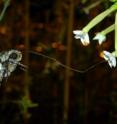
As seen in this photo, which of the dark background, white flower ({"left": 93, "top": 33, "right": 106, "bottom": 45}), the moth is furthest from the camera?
the dark background

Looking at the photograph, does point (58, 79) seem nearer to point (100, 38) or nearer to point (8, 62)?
point (8, 62)

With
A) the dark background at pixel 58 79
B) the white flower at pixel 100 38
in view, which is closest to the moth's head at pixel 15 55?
the white flower at pixel 100 38

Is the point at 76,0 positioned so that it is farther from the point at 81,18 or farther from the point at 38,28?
the point at 38,28

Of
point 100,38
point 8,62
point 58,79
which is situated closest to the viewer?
point 100,38

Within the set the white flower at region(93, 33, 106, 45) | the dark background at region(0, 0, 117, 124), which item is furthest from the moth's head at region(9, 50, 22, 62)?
the dark background at region(0, 0, 117, 124)

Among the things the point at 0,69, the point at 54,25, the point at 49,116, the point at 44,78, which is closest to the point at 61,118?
the point at 49,116

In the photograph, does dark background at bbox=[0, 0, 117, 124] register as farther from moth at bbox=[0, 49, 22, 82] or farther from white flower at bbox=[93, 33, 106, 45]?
white flower at bbox=[93, 33, 106, 45]

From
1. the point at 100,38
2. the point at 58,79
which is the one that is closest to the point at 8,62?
the point at 100,38

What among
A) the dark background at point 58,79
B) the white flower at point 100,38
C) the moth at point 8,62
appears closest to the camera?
the white flower at point 100,38

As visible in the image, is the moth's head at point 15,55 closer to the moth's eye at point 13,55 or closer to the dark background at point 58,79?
the moth's eye at point 13,55

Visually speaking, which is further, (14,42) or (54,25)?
(54,25)

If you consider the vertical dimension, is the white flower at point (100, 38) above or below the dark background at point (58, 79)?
below
